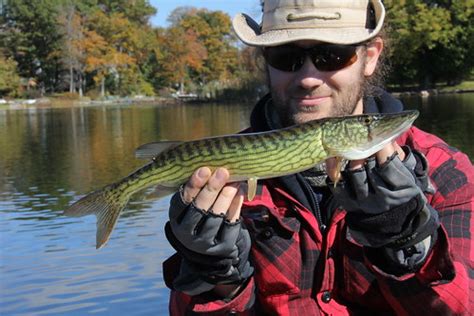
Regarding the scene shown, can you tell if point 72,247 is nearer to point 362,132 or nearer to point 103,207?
point 103,207

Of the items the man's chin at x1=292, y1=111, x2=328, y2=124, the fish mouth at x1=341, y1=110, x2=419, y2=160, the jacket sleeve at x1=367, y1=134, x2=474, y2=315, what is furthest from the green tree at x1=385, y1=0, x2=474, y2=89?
the fish mouth at x1=341, y1=110, x2=419, y2=160

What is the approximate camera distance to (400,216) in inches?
117

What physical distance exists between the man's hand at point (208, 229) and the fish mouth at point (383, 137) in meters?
0.60

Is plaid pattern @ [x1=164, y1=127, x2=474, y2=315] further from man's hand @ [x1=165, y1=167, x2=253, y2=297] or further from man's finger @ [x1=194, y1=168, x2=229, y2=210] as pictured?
man's finger @ [x1=194, y1=168, x2=229, y2=210]

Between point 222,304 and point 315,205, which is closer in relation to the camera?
point 222,304

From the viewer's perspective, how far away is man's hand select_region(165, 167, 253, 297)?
3.14 m

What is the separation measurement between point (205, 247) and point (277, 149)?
58cm

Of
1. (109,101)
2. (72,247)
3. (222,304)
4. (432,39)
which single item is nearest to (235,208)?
(222,304)

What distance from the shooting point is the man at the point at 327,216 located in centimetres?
303

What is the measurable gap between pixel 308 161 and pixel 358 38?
930 millimetres

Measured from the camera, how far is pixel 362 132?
310cm

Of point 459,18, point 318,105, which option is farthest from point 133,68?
point 318,105

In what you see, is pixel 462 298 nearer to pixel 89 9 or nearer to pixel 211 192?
pixel 211 192

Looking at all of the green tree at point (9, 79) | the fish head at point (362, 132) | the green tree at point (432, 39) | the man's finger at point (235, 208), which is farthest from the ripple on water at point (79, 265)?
the green tree at point (9, 79)
